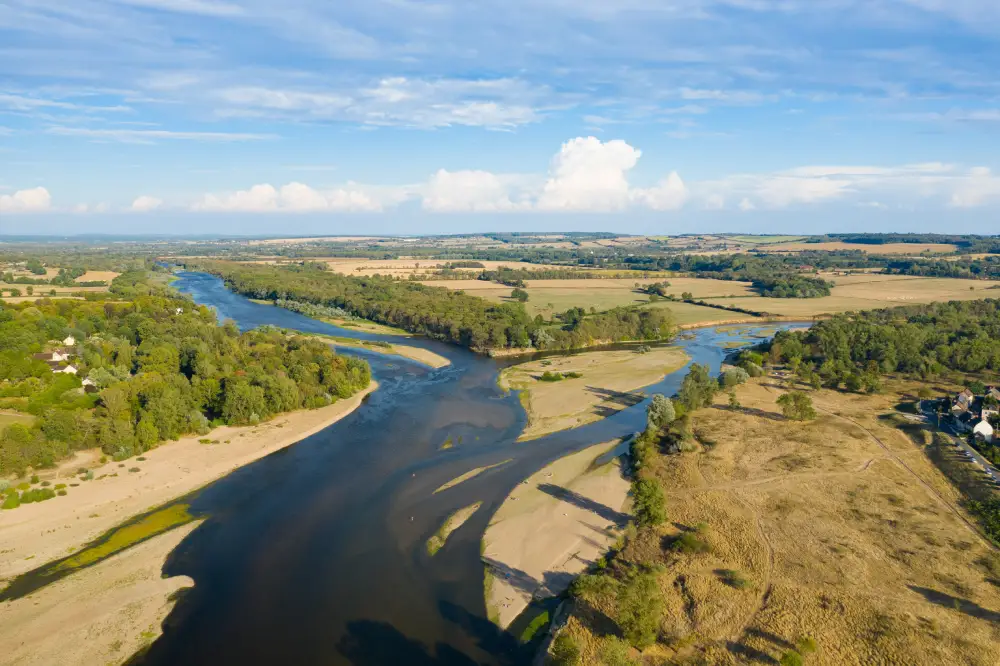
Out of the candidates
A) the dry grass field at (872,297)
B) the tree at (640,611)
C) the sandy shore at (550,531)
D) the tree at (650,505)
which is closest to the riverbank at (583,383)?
the sandy shore at (550,531)

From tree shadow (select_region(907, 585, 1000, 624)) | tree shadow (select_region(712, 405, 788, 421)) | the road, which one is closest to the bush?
tree shadow (select_region(907, 585, 1000, 624))

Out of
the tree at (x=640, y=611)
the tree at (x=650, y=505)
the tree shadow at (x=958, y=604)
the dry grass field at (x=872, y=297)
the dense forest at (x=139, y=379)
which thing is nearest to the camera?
the tree at (x=640, y=611)

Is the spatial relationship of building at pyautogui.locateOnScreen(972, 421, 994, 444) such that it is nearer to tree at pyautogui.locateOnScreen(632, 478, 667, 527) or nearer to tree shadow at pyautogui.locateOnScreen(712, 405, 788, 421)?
tree shadow at pyautogui.locateOnScreen(712, 405, 788, 421)

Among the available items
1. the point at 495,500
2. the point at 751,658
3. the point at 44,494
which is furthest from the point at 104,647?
Result: the point at 751,658

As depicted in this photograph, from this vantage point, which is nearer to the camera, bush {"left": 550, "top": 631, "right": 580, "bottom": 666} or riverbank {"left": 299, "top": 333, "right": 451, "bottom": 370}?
bush {"left": 550, "top": 631, "right": 580, "bottom": 666}

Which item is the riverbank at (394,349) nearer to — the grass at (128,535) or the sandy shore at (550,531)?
the sandy shore at (550,531)

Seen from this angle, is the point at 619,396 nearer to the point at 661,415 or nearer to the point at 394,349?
the point at 661,415

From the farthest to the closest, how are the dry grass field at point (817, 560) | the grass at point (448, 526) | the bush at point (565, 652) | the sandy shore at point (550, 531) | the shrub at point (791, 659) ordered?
the grass at point (448, 526)
the sandy shore at point (550, 531)
the dry grass field at point (817, 560)
the bush at point (565, 652)
the shrub at point (791, 659)
